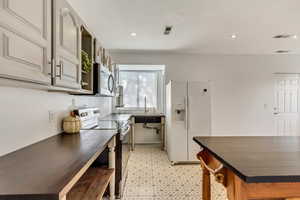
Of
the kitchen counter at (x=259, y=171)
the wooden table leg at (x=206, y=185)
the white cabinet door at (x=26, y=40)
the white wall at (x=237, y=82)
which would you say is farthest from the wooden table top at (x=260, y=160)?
the white wall at (x=237, y=82)

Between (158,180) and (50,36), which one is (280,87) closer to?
(158,180)

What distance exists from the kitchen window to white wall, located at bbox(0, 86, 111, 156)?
401cm

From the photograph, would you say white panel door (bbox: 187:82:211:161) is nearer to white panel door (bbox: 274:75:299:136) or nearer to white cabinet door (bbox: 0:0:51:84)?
white panel door (bbox: 274:75:299:136)

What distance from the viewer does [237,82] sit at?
18.2 feet

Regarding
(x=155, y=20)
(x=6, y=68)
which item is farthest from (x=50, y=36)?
(x=155, y=20)

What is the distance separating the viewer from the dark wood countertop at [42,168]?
0.78m

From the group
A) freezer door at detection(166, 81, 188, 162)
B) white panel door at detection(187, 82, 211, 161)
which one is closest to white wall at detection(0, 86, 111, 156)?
freezer door at detection(166, 81, 188, 162)

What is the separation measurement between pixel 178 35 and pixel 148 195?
2795 mm

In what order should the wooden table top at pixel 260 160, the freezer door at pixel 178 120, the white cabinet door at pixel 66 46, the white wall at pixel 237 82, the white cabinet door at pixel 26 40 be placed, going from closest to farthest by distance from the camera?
the white cabinet door at pixel 26 40 → the wooden table top at pixel 260 160 → the white cabinet door at pixel 66 46 → the freezer door at pixel 178 120 → the white wall at pixel 237 82

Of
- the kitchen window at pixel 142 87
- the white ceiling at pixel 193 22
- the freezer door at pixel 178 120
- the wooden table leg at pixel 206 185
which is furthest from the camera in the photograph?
the kitchen window at pixel 142 87

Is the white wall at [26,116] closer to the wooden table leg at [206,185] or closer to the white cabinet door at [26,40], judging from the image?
the white cabinet door at [26,40]

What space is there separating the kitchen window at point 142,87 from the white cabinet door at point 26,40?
4.87m

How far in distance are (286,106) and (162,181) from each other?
4.30 m

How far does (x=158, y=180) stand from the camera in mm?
3287
